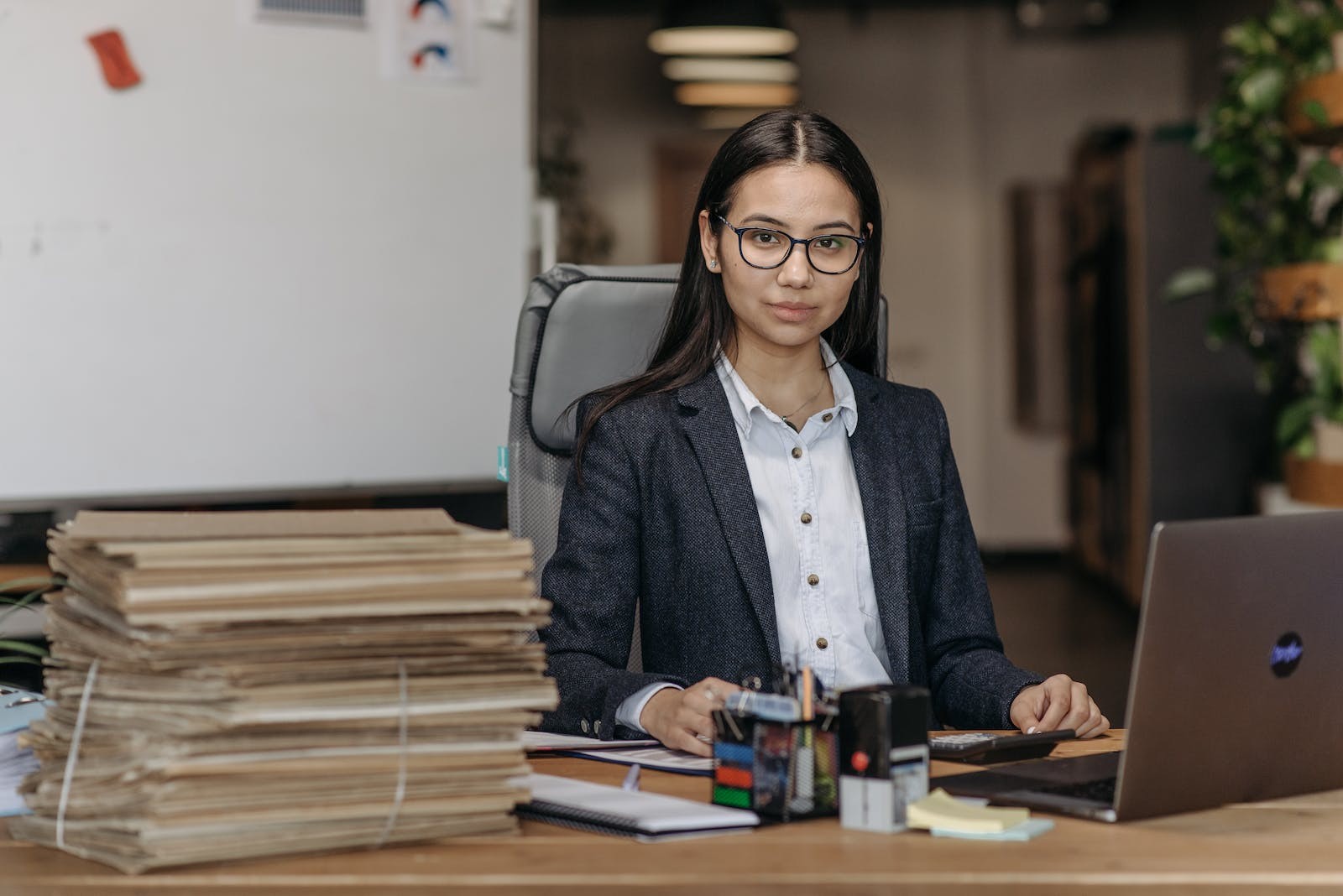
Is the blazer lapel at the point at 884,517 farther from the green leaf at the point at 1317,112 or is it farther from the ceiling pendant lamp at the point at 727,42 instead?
the ceiling pendant lamp at the point at 727,42

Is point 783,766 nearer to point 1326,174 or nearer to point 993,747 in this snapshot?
point 993,747

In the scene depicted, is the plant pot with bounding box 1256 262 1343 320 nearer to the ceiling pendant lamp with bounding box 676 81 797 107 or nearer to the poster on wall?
the poster on wall

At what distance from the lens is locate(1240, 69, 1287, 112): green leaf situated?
3.86 m

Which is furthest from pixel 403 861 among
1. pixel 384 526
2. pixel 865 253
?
pixel 865 253

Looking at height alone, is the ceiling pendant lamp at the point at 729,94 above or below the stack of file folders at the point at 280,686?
above

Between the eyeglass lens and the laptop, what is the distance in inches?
27.7

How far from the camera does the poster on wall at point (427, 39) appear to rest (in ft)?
11.0

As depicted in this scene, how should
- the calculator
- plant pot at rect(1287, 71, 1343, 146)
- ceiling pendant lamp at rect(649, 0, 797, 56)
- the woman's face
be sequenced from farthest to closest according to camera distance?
ceiling pendant lamp at rect(649, 0, 797, 56)
plant pot at rect(1287, 71, 1343, 146)
the woman's face
the calculator

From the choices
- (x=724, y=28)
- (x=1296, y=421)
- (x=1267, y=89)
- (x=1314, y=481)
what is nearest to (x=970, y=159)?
(x=724, y=28)

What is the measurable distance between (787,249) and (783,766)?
2.61 ft

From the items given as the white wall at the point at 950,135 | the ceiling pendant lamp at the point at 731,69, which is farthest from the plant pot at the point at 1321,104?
the white wall at the point at 950,135

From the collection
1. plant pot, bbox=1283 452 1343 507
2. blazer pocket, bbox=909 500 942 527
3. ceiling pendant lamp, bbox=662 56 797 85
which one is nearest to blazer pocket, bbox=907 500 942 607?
Answer: blazer pocket, bbox=909 500 942 527

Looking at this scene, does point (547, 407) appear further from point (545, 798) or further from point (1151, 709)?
point (1151, 709)

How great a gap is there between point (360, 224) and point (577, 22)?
6111 mm
